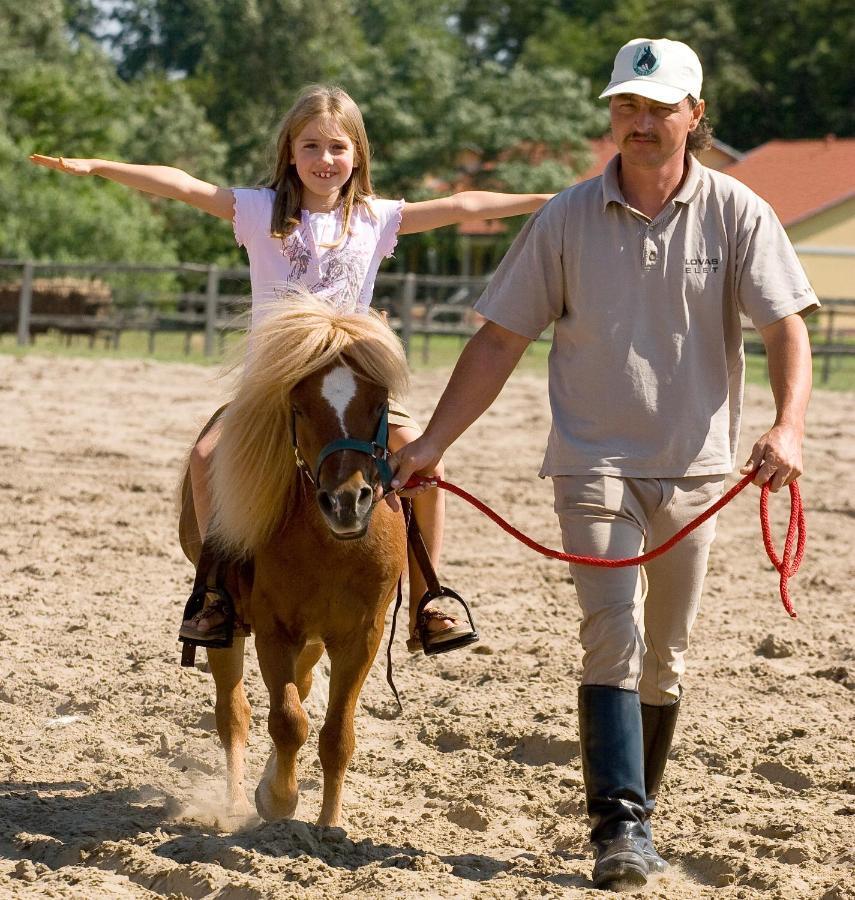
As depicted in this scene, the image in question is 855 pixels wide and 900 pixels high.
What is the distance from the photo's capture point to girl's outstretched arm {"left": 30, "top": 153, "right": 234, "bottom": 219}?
14.6 ft

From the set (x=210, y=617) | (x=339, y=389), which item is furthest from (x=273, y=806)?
(x=339, y=389)

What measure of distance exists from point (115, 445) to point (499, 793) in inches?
282

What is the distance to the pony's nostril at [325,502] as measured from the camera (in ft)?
10.8

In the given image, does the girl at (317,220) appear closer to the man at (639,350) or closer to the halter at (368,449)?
the halter at (368,449)

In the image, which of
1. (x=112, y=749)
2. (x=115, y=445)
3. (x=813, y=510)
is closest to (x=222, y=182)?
(x=115, y=445)

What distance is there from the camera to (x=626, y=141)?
3.53 metres

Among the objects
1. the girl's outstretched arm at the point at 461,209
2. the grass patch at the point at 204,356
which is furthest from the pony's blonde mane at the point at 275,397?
the grass patch at the point at 204,356

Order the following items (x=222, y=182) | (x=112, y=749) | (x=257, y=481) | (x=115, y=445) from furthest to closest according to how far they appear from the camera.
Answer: (x=222, y=182)
(x=115, y=445)
(x=112, y=749)
(x=257, y=481)

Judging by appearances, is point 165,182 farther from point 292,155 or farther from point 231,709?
point 231,709

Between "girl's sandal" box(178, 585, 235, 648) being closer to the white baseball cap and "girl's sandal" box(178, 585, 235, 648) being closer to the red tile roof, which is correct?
the white baseball cap

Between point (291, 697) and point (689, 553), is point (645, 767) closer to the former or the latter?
point (689, 553)

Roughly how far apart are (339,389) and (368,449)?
0.20m

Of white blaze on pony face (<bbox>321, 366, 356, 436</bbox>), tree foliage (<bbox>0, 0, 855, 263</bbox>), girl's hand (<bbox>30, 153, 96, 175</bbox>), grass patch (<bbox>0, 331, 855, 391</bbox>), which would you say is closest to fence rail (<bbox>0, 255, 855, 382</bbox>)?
grass patch (<bbox>0, 331, 855, 391</bbox>)

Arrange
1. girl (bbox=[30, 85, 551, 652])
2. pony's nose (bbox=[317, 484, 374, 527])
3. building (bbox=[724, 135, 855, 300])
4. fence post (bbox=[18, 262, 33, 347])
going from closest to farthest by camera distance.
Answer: pony's nose (bbox=[317, 484, 374, 527]) < girl (bbox=[30, 85, 551, 652]) < fence post (bbox=[18, 262, 33, 347]) < building (bbox=[724, 135, 855, 300])
